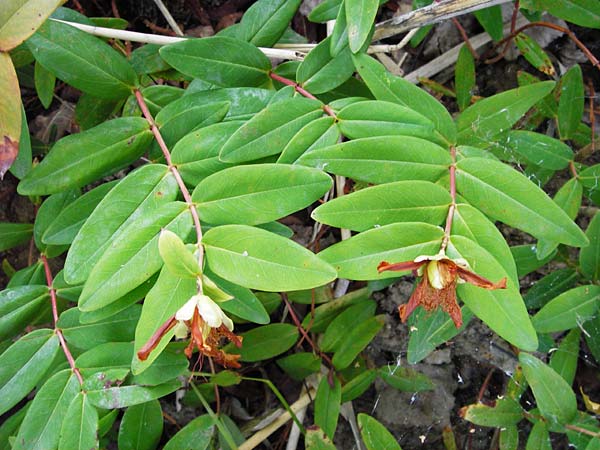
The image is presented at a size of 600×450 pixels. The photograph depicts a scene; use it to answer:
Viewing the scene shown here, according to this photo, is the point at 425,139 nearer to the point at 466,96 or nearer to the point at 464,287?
the point at 464,287

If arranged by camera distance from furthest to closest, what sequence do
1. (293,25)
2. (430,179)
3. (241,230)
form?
(293,25)
(430,179)
(241,230)

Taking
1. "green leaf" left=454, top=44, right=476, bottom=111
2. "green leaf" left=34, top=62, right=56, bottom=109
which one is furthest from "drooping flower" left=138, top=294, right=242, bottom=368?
"green leaf" left=454, top=44, right=476, bottom=111

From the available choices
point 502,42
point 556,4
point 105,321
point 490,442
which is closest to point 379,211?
point 105,321

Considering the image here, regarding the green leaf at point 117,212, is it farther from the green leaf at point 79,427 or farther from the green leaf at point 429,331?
the green leaf at point 429,331

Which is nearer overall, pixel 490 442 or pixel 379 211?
pixel 379 211

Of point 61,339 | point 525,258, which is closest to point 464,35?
point 525,258

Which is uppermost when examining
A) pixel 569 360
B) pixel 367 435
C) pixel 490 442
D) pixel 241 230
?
pixel 241 230

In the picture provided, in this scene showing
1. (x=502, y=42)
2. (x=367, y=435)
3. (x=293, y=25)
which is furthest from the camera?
(x=293, y=25)

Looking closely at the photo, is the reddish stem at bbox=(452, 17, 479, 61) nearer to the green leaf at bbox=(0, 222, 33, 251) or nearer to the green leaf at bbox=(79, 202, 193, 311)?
the green leaf at bbox=(79, 202, 193, 311)
